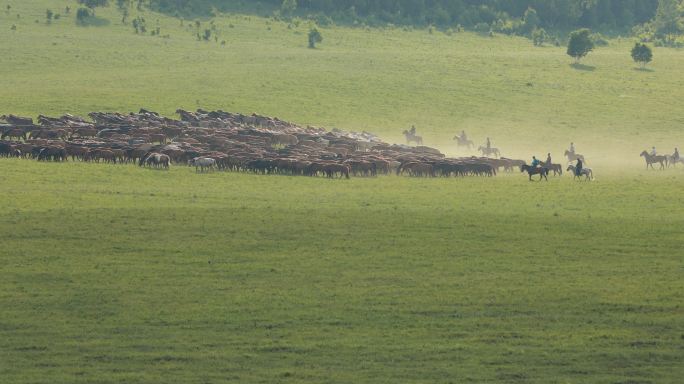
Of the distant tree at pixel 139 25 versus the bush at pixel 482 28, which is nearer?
the distant tree at pixel 139 25

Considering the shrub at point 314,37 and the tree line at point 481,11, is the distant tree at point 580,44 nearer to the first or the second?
the shrub at point 314,37

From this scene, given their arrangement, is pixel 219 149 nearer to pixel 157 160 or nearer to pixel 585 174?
pixel 157 160

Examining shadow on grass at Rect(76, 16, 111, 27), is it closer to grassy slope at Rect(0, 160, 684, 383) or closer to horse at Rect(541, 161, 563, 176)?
horse at Rect(541, 161, 563, 176)

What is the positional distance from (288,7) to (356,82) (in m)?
35.2

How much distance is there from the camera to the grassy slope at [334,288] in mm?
22828

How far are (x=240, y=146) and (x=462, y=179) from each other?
10.7 metres

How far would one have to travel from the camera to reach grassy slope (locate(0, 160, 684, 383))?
22.8 meters

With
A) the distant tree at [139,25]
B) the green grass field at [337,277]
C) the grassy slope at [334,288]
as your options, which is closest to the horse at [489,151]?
the green grass field at [337,277]

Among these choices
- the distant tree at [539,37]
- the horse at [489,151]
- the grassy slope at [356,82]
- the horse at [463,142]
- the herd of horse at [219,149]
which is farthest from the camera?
the distant tree at [539,37]

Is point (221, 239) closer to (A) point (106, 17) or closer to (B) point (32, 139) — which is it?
(B) point (32, 139)

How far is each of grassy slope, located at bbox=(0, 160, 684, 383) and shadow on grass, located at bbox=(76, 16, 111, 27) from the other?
69.4 metres

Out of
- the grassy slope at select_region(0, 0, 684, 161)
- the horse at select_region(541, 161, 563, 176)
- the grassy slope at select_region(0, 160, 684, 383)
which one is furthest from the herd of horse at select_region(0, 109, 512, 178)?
the grassy slope at select_region(0, 0, 684, 161)

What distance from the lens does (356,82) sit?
3698 inches

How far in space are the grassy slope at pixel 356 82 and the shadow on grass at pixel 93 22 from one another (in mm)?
957
